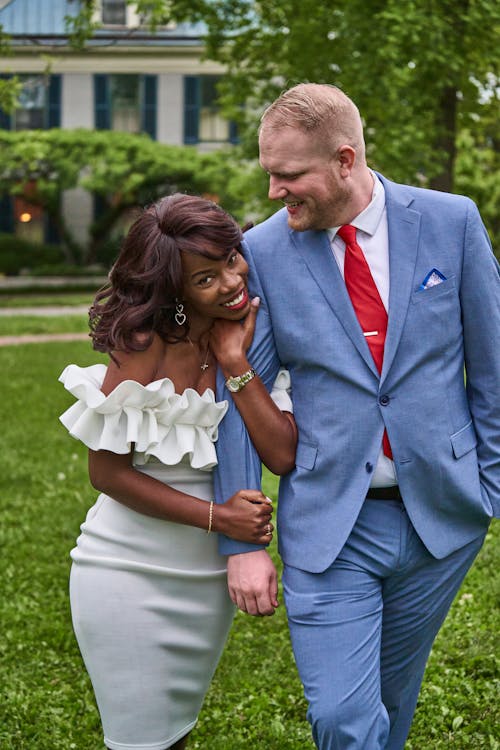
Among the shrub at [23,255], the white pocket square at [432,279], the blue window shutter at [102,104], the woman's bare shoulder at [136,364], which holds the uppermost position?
the white pocket square at [432,279]

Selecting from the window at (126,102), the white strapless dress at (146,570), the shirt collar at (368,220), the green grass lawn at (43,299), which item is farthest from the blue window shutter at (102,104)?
the white strapless dress at (146,570)

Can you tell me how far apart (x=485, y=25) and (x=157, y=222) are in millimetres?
11180

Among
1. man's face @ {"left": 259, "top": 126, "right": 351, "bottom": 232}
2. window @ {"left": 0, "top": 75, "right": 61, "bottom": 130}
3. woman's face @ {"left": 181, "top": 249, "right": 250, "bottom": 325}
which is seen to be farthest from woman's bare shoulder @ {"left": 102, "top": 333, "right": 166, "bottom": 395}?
window @ {"left": 0, "top": 75, "right": 61, "bottom": 130}

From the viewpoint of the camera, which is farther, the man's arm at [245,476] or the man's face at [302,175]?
the man's arm at [245,476]

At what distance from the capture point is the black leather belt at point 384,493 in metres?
3.46

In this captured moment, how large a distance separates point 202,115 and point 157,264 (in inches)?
1448

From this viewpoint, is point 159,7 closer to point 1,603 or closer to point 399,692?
point 1,603

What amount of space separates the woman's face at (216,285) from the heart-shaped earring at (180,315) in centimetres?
3

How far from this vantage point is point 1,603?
21.4ft

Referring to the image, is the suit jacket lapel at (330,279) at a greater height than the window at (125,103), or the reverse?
the suit jacket lapel at (330,279)

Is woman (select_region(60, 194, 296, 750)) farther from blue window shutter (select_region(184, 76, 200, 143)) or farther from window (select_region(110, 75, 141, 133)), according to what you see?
window (select_region(110, 75, 141, 133))

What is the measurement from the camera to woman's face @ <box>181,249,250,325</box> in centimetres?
329

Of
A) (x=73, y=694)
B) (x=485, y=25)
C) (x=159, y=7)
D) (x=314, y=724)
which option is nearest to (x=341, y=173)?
(x=314, y=724)

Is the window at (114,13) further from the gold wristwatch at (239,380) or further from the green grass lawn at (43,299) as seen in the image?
the gold wristwatch at (239,380)
